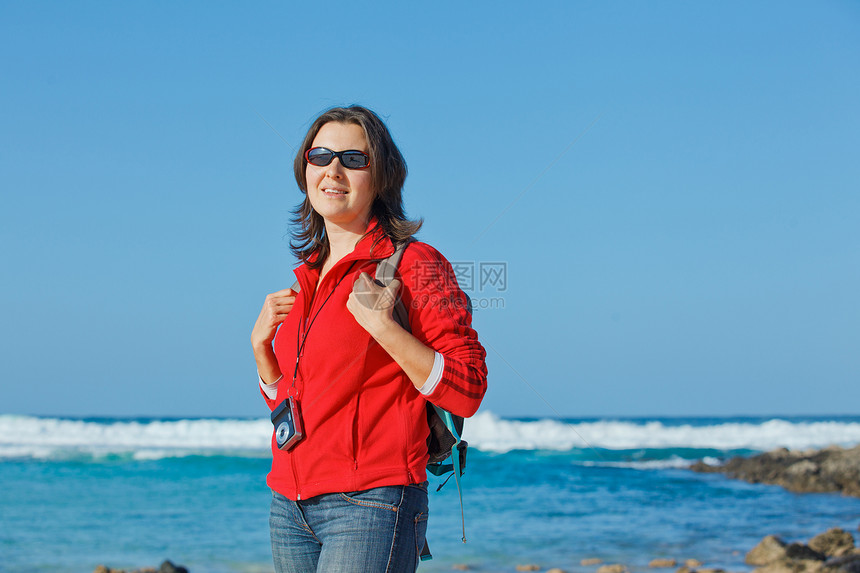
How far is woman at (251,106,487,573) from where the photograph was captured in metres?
1.80

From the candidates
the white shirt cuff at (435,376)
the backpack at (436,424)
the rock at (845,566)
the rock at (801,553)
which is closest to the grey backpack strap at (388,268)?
the backpack at (436,424)

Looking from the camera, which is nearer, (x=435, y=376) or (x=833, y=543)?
(x=435, y=376)

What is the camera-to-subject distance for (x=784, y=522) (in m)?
9.82

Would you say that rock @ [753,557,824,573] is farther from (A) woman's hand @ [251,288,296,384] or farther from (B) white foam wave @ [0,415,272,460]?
(B) white foam wave @ [0,415,272,460]

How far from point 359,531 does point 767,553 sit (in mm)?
7047

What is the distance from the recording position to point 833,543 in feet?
24.9

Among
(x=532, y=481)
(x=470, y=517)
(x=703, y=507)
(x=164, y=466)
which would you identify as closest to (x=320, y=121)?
(x=470, y=517)

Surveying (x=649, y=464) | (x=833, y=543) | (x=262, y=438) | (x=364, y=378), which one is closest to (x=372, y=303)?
(x=364, y=378)

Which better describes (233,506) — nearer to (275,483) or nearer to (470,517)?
(470,517)

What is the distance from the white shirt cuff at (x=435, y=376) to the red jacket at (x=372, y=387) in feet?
0.05

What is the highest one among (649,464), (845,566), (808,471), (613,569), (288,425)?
(288,425)

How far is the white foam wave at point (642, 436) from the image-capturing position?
2242 centimetres

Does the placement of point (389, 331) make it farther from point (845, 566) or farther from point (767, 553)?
point (767, 553)

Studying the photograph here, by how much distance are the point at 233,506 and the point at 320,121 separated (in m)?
10.2
